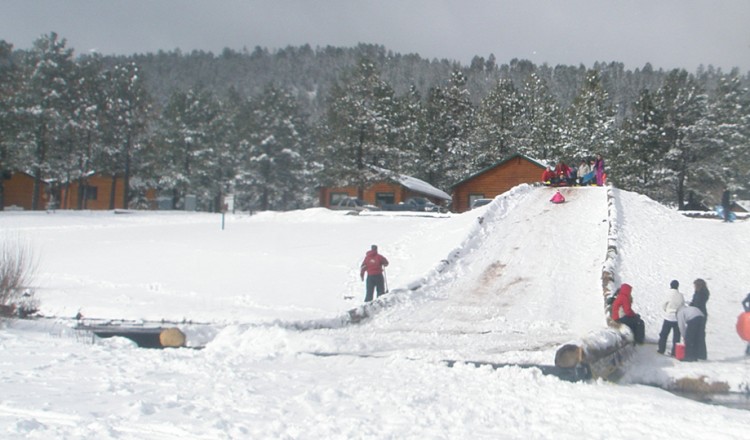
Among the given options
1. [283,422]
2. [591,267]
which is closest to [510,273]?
[591,267]

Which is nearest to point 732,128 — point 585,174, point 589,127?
point 589,127

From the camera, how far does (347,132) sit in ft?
180

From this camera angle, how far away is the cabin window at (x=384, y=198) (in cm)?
6000

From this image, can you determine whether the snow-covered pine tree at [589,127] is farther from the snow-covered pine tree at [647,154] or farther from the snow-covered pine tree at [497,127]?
the snow-covered pine tree at [647,154]

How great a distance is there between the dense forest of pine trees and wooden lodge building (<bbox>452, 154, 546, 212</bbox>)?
22.0 feet

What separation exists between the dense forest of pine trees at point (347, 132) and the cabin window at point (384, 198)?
7.92 feet

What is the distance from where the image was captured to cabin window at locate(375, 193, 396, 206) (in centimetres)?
6000

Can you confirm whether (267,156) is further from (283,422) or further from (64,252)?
(283,422)

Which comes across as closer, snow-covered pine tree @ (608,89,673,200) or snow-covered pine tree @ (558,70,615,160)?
snow-covered pine tree @ (608,89,673,200)

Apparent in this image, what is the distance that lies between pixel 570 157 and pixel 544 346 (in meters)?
49.2

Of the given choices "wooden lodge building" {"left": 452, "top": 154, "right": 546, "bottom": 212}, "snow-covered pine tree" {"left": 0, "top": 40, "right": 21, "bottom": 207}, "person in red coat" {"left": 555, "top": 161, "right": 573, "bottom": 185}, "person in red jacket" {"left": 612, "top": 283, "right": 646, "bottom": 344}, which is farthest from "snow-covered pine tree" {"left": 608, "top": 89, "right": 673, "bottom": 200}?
"snow-covered pine tree" {"left": 0, "top": 40, "right": 21, "bottom": 207}

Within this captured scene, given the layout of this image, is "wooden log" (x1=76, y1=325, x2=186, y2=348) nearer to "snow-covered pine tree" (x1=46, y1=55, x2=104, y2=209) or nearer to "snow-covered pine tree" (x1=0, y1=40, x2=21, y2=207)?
"snow-covered pine tree" (x1=0, y1=40, x2=21, y2=207)

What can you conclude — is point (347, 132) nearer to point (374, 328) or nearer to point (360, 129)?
point (360, 129)

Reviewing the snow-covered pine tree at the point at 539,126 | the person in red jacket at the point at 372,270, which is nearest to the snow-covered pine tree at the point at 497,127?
the snow-covered pine tree at the point at 539,126
